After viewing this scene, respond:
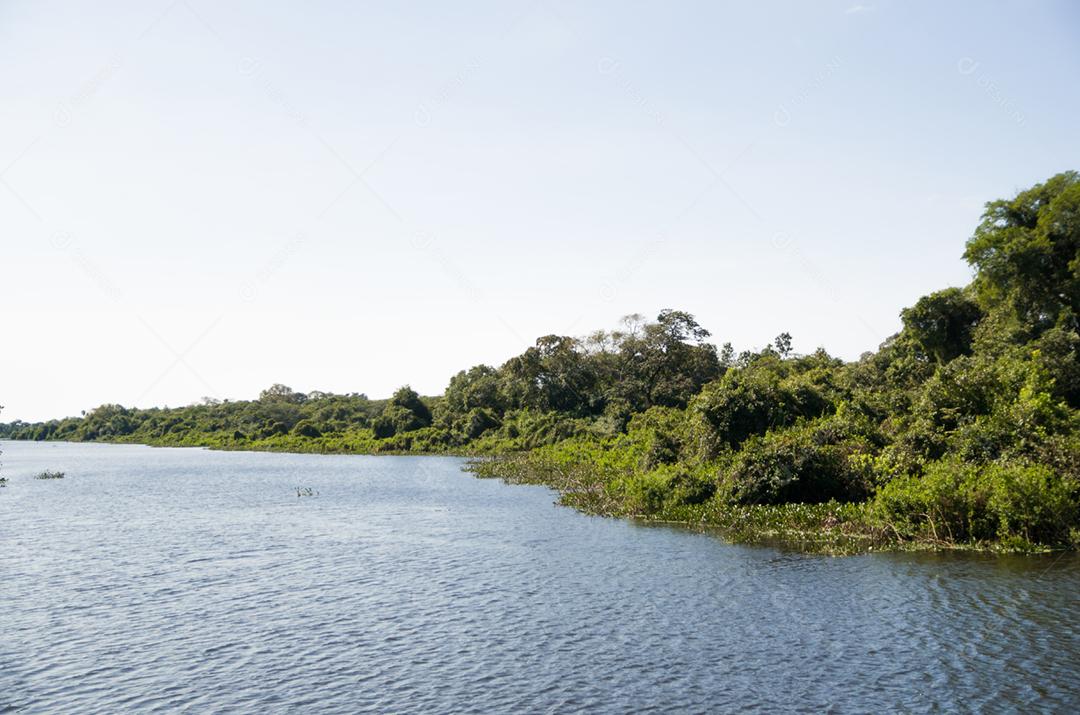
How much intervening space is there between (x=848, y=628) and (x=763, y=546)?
12904mm

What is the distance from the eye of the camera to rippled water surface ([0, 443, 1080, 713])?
1867 cm

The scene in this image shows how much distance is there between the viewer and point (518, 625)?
24.6 metres

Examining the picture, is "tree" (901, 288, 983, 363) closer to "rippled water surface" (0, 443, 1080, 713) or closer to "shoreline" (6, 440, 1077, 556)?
"shoreline" (6, 440, 1077, 556)

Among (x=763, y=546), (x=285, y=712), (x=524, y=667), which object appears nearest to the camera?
(x=285, y=712)

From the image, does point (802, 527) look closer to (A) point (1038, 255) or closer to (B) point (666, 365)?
(A) point (1038, 255)

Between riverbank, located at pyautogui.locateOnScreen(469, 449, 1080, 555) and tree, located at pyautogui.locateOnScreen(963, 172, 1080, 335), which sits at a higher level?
tree, located at pyautogui.locateOnScreen(963, 172, 1080, 335)

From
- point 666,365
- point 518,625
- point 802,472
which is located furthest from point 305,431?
point 518,625

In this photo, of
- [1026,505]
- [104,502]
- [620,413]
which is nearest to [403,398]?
[620,413]

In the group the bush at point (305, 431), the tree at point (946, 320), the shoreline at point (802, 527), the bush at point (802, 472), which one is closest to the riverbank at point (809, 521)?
the shoreline at point (802, 527)

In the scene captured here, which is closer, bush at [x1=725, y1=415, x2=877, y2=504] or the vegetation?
the vegetation

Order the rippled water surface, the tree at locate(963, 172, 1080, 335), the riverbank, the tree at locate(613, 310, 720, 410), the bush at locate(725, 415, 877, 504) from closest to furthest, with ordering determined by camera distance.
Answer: the rippled water surface → the riverbank → the bush at locate(725, 415, 877, 504) → the tree at locate(963, 172, 1080, 335) → the tree at locate(613, 310, 720, 410)

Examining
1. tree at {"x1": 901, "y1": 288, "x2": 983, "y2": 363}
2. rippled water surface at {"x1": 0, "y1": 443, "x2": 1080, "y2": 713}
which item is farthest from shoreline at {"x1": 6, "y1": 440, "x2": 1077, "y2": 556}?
tree at {"x1": 901, "y1": 288, "x2": 983, "y2": 363}

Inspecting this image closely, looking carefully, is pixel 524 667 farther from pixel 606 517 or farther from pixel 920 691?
pixel 606 517

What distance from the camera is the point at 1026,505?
103 feet
